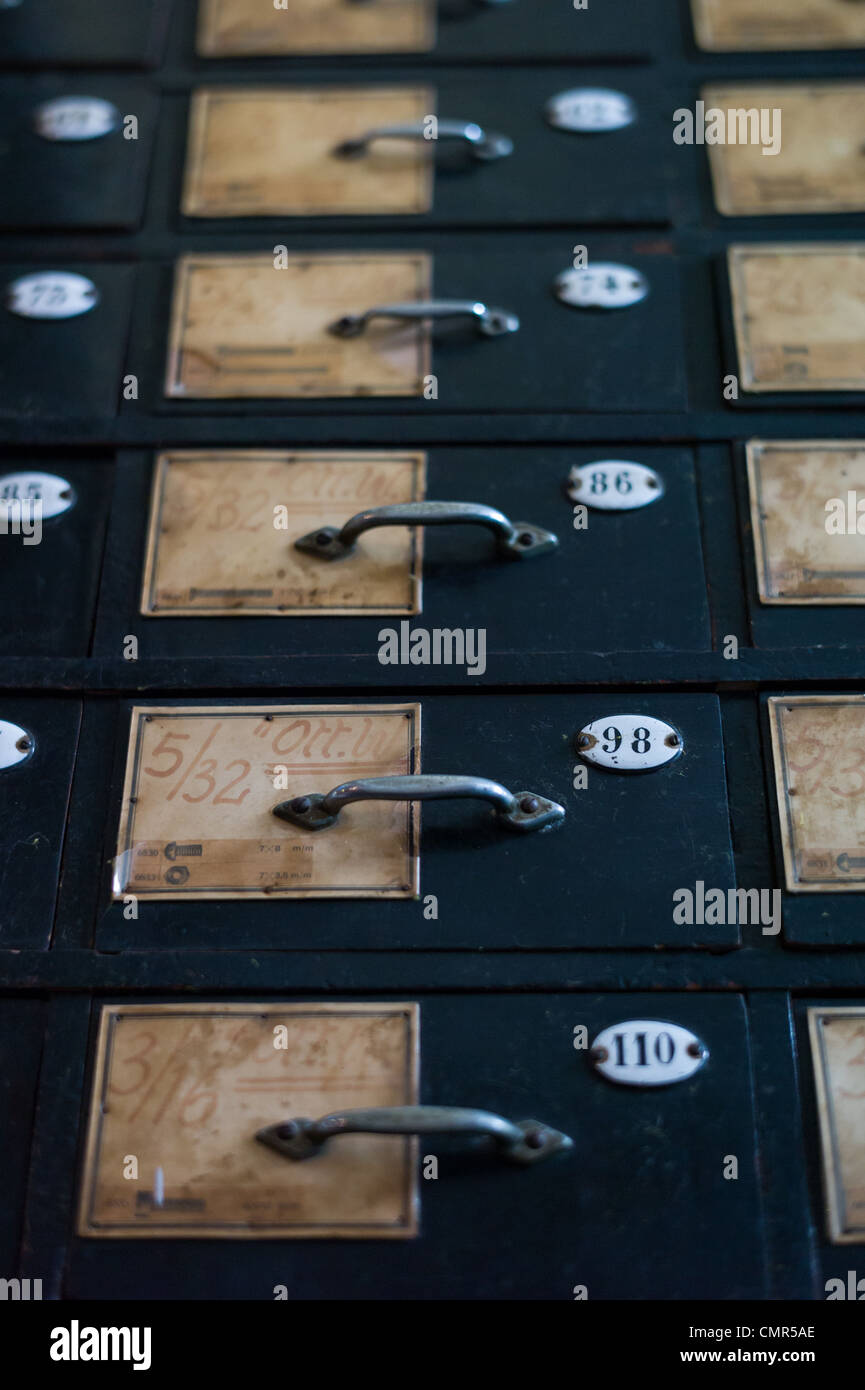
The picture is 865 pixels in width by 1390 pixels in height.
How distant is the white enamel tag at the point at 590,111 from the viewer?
174 centimetres

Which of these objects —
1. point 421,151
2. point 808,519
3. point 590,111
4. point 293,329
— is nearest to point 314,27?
point 421,151

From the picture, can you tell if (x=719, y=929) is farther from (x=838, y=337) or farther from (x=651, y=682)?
(x=838, y=337)

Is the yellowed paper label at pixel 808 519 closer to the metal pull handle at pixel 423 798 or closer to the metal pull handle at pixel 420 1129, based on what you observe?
the metal pull handle at pixel 423 798

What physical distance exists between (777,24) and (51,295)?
1.03 meters

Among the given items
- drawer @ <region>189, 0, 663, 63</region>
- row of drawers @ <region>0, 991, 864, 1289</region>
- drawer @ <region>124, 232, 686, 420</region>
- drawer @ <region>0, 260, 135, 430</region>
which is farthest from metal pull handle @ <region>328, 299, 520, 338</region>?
row of drawers @ <region>0, 991, 864, 1289</region>

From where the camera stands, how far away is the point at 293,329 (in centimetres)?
159

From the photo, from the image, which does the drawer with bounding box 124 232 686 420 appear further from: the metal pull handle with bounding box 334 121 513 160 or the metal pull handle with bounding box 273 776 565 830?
the metal pull handle with bounding box 273 776 565 830

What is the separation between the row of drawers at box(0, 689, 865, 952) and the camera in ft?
4.12

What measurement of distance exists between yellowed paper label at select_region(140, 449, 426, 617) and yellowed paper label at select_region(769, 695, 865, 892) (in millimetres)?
405

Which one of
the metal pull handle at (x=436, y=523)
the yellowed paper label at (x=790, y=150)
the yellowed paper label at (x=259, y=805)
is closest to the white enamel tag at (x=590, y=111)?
the yellowed paper label at (x=790, y=150)

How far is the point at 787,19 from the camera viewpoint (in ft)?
5.95

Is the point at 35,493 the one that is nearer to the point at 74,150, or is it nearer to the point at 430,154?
the point at 74,150
